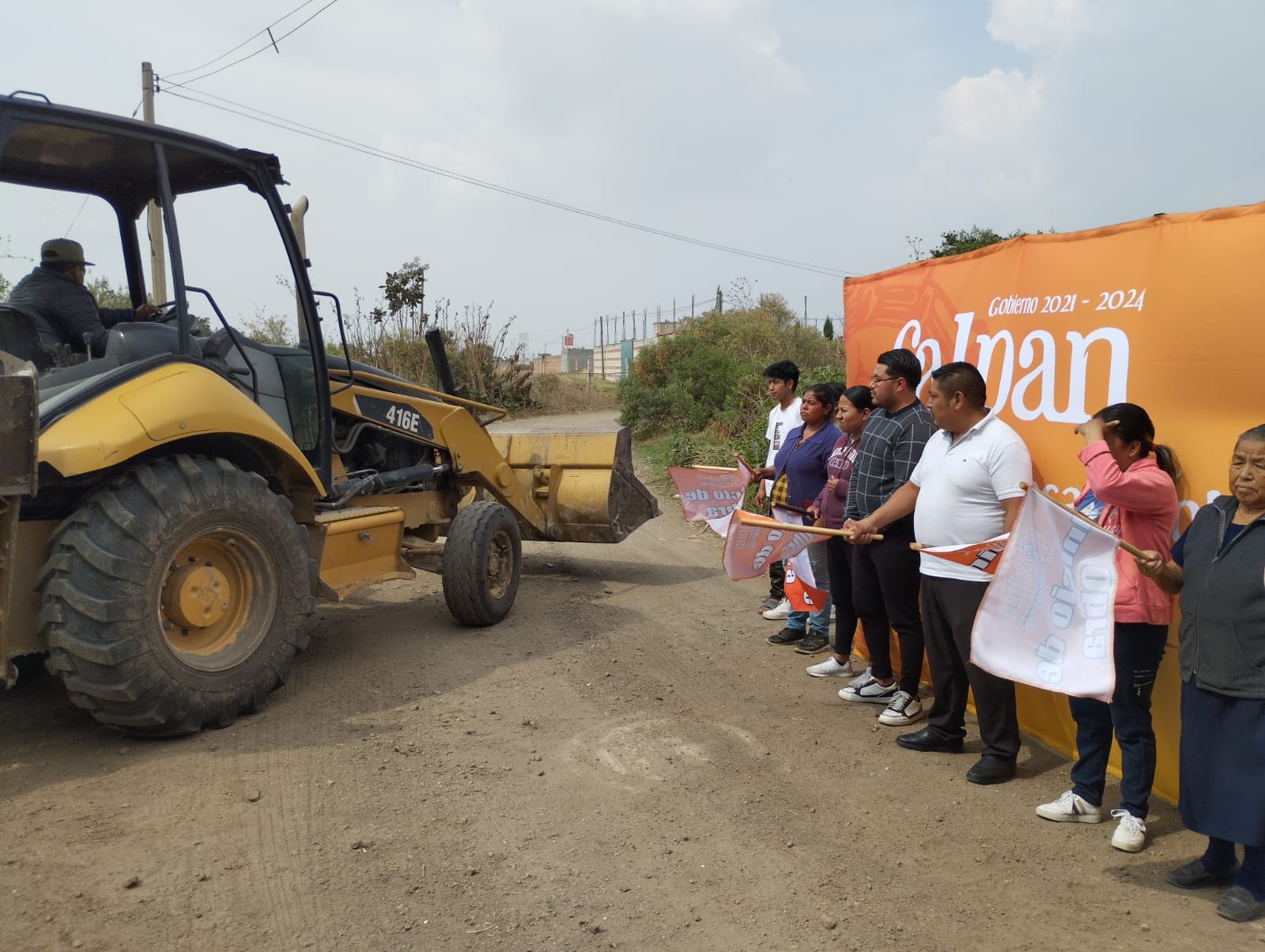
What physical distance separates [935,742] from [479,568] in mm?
3010

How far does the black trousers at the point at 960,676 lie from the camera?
4211 mm

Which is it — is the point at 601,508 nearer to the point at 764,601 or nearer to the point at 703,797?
the point at 764,601

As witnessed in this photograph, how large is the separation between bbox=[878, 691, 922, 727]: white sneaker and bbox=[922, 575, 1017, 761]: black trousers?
0.32 meters

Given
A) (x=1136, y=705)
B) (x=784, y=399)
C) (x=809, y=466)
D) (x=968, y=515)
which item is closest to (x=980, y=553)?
(x=968, y=515)

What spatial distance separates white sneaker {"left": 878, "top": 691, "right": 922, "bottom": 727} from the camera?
4895 millimetres

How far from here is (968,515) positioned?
166 inches

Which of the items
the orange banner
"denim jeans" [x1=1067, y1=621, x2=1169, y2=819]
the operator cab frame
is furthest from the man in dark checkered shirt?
the operator cab frame

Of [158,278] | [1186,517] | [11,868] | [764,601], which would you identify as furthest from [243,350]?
[1186,517]

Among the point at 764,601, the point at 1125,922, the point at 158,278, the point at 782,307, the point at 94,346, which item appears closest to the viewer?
the point at 1125,922

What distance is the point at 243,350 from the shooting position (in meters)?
5.33

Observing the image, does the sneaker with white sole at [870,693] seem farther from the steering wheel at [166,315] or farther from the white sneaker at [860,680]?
the steering wheel at [166,315]

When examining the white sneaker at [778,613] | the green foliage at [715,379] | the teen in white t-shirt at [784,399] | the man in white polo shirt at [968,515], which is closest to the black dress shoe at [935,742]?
the man in white polo shirt at [968,515]

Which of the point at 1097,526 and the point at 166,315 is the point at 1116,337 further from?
the point at 166,315

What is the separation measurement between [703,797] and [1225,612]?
1.99 metres
